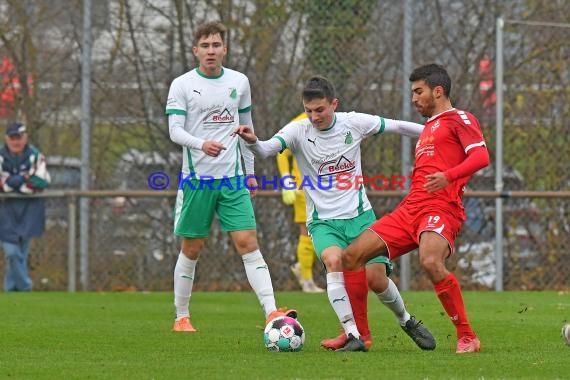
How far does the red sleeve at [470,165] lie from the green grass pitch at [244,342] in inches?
38.0

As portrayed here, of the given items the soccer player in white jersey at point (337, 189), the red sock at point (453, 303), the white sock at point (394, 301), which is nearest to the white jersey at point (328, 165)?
the soccer player in white jersey at point (337, 189)

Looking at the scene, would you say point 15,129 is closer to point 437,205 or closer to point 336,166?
point 336,166

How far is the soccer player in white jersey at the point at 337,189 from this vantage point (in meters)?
7.74

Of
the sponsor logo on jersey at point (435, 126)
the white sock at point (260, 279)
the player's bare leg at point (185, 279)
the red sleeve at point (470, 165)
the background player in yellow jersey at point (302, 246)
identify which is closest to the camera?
the red sleeve at point (470, 165)

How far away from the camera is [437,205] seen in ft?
24.3

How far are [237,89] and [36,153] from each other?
5.76 meters

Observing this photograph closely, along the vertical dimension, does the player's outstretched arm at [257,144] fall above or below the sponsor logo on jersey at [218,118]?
below

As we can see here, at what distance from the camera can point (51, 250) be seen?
48.2 ft

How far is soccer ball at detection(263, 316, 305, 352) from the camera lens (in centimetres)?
757

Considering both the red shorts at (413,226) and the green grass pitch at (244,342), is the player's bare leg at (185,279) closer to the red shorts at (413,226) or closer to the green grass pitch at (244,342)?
the green grass pitch at (244,342)

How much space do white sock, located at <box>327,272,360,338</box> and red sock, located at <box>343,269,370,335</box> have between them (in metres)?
0.08

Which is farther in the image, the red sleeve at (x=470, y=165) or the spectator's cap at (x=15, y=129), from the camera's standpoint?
the spectator's cap at (x=15, y=129)

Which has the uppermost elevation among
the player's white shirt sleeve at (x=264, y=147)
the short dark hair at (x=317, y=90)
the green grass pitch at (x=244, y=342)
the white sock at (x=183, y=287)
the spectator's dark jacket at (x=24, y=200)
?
the short dark hair at (x=317, y=90)

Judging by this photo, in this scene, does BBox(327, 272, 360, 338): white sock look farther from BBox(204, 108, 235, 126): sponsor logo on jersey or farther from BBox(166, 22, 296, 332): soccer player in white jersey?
BBox(204, 108, 235, 126): sponsor logo on jersey
